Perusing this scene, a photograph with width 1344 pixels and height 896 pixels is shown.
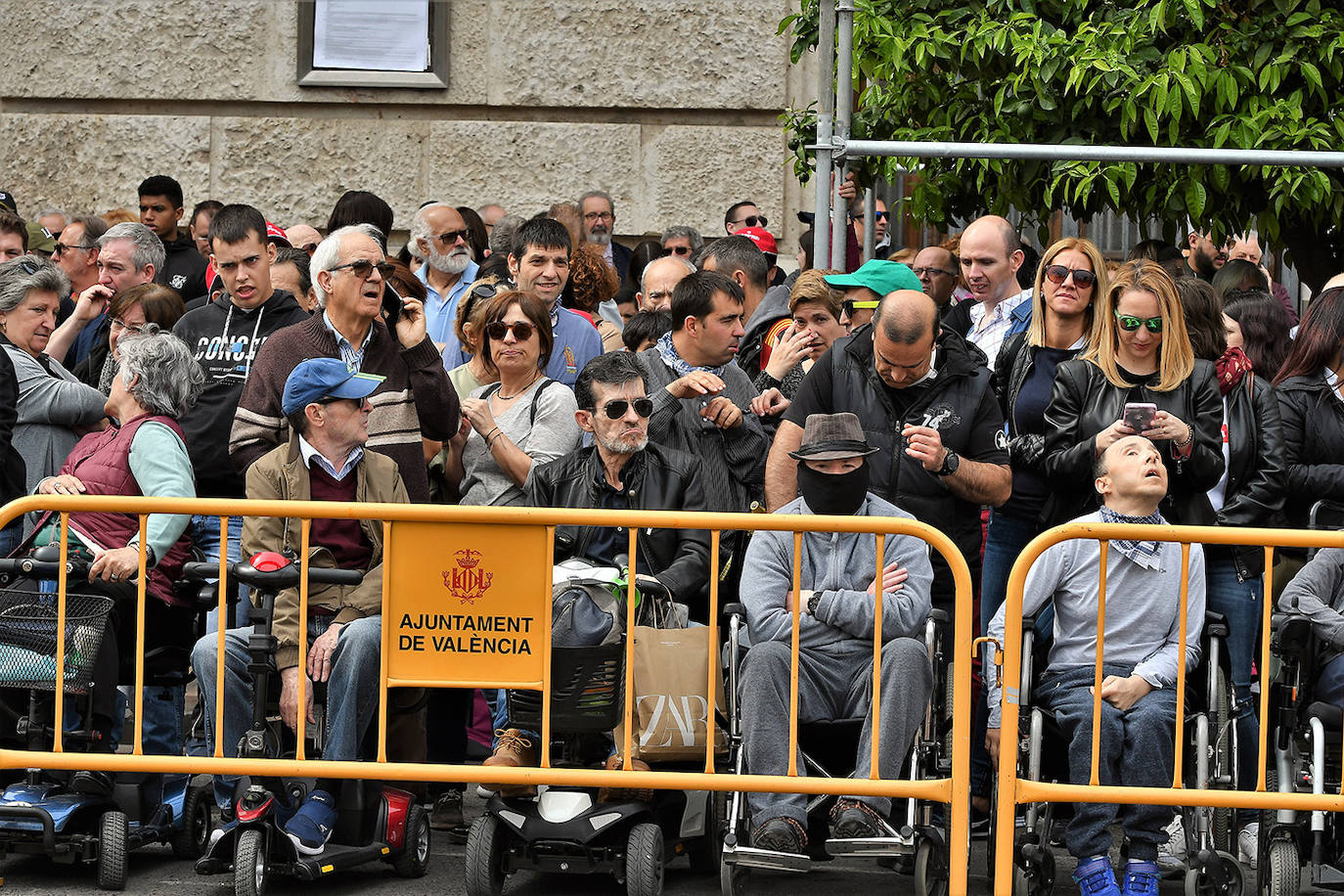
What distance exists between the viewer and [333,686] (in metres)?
5.99

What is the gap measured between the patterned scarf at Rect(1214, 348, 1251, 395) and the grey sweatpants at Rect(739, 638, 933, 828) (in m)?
1.68

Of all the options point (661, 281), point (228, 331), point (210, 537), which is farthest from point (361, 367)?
point (661, 281)

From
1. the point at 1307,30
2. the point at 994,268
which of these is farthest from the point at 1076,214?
the point at 1307,30

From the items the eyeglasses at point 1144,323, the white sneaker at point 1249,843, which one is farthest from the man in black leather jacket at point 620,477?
the white sneaker at point 1249,843

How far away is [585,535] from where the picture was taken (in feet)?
21.1

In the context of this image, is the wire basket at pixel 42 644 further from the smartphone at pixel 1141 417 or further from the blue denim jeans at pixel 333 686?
the smartphone at pixel 1141 417

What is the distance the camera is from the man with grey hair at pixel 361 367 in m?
6.73

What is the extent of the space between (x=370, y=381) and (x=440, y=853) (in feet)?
5.49

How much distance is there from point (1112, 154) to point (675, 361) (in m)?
1.83

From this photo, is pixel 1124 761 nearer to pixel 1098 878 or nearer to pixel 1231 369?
pixel 1098 878

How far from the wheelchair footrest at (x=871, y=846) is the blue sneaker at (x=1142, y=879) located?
67 centimetres

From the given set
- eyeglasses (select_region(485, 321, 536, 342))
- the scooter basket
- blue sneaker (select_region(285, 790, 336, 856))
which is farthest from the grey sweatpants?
eyeglasses (select_region(485, 321, 536, 342))

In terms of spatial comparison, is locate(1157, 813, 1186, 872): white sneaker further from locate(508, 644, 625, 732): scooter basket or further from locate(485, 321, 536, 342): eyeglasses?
locate(485, 321, 536, 342): eyeglasses

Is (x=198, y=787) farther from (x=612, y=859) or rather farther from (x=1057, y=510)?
(x=1057, y=510)
